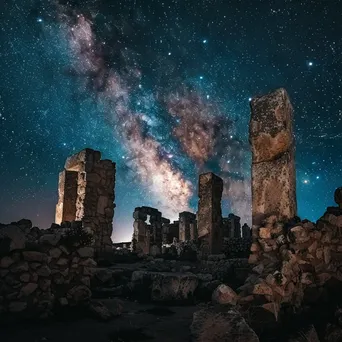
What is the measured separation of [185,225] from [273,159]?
15.1 meters

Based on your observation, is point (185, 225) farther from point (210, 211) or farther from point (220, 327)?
point (220, 327)

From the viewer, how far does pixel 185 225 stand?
2123 centimetres

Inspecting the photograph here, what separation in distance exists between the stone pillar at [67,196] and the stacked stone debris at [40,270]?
6.95 m

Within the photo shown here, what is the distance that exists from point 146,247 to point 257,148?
1212 cm

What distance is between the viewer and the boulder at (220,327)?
A: 127 inches

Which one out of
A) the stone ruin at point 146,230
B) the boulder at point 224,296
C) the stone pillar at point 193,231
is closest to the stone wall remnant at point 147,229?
the stone ruin at point 146,230

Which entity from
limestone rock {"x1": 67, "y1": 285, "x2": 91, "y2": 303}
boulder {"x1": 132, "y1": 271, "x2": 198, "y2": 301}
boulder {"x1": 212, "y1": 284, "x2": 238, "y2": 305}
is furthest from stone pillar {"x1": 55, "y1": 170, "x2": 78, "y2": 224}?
boulder {"x1": 212, "y1": 284, "x2": 238, "y2": 305}

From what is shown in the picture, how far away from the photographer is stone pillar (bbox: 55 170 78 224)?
11969 millimetres

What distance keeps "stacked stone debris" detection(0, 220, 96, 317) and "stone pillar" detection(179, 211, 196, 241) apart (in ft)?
52.5

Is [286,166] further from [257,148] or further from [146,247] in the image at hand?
[146,247]

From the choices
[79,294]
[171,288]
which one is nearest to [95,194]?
[171,288]

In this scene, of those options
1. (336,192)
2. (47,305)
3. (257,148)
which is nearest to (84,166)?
(257,148)

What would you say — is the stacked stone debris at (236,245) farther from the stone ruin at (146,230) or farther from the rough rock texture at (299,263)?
the rough rock texture at (299,263)

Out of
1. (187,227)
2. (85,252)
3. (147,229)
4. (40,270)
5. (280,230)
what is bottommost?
(40,270)
